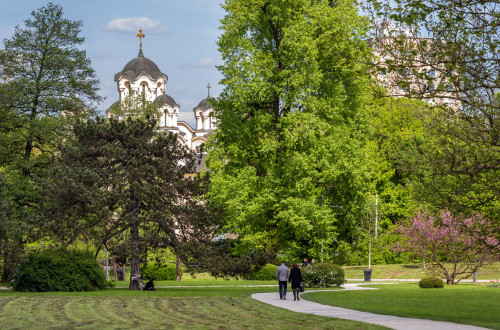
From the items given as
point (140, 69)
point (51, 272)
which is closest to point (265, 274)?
point (51, 272)

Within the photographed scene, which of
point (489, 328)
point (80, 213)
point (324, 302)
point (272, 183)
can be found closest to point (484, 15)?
point (489, 328)

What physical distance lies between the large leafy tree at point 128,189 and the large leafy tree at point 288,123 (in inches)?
199

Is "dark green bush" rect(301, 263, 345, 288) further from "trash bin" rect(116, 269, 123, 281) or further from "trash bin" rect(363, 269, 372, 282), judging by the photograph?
"trash bin" rect(116, 269, 123, 281)

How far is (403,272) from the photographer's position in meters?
48.8

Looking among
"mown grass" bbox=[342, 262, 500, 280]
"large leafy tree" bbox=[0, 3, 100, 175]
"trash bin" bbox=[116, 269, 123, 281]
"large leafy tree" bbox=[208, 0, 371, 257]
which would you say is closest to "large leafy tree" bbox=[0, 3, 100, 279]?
"large leafy tree" bbox=[0, 3, 100, 175]

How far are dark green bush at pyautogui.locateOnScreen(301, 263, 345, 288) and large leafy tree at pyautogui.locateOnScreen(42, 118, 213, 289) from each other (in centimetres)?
593

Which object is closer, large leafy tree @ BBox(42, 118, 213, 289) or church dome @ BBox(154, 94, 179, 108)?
large leafy tree @ BBox(42, 118, 213, 289)

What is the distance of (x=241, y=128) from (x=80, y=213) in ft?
36.6

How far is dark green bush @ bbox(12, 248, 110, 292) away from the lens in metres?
27.7

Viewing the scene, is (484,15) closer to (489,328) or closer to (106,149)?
(489,328)

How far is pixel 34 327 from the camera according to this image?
47.0ft

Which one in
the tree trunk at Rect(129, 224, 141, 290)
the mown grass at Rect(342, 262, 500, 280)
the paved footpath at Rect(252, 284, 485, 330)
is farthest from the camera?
the mown grass at Rect(342, 262, 500, 280)

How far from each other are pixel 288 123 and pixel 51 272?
554 inches

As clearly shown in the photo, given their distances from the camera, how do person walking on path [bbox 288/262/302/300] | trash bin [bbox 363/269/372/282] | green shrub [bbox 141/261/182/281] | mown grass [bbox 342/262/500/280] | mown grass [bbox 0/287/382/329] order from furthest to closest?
1. mown grass [bbox 342/262/500/280]
2. green shrub [bbox 141/261/182/281]
3. trash bin [bbox 363/269/372/282]
4. person walking on path [bbox 288/262/302/300]
5. mown grass [bbox 0/287/382/329]
